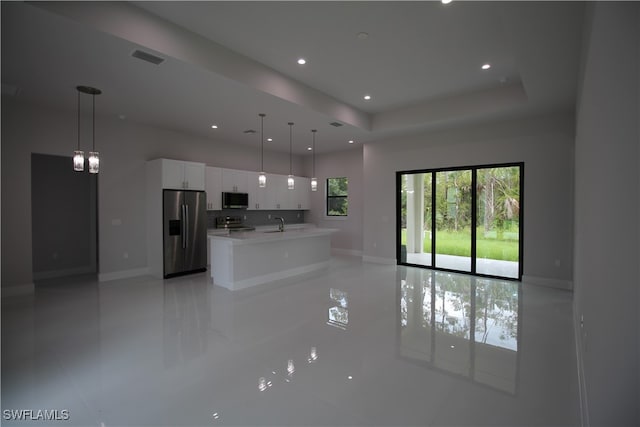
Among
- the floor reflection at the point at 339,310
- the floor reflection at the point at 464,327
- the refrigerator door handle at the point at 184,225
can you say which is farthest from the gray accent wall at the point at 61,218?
the floor reflection at the point at 464,327

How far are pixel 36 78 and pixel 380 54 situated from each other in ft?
→ 14.6

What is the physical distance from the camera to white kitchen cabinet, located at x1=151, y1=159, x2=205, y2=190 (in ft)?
19.4

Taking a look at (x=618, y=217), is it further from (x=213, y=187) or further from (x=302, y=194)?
(x=302, y=194)

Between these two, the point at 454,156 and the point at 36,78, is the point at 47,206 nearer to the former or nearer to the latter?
→ the point at 36,78

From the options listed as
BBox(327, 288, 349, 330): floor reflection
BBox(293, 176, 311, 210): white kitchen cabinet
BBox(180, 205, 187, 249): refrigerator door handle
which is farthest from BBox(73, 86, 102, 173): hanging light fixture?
BBox(293, 176, 311, 210): white kitchen cabinet

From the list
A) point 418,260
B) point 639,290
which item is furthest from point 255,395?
point 418,260

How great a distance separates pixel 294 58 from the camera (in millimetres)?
4102

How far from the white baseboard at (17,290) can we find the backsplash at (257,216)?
10.9 ft

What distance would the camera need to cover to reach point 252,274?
212 inches

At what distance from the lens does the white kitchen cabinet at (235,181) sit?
23.9 ft

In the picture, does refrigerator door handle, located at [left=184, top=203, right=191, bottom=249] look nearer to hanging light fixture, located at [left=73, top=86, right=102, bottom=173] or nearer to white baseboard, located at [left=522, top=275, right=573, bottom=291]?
hanging light fixture, located at [left=73, top=86, right=102, bottom=173]

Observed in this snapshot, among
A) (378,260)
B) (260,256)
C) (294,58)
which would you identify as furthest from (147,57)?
(378,260)

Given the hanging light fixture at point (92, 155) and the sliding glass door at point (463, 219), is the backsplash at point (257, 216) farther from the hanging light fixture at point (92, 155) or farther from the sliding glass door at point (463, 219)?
the sliding glass door at point (463, 219)

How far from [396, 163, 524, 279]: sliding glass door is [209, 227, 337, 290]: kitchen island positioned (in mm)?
2151
